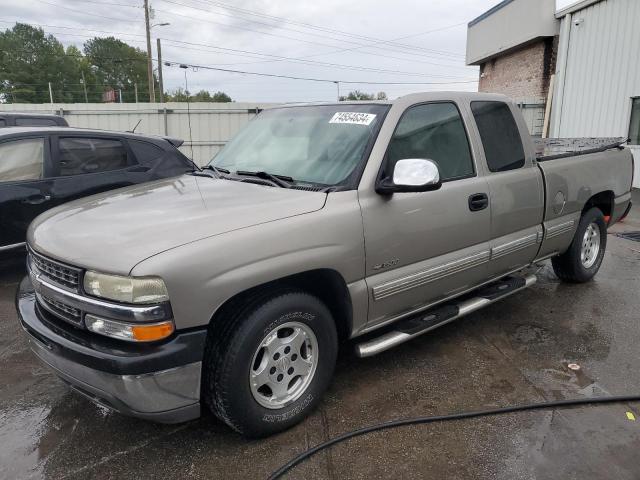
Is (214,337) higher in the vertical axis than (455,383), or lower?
higher

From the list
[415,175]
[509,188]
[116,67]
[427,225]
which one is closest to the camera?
[415,175]

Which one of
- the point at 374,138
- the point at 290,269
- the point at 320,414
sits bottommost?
the point at 320,414

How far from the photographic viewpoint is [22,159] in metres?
5.31

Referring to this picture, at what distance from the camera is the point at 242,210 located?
103 inches

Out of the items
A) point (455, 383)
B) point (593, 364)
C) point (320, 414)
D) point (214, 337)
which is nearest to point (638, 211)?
point (593, 364)

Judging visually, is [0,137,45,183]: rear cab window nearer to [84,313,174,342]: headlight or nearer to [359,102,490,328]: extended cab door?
[84,313,174,342]: headlight

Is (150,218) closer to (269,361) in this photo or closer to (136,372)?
(136,372)

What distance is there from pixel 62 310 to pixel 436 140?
2529 millimetres

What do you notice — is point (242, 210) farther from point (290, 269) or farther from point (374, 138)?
point (374, 138)

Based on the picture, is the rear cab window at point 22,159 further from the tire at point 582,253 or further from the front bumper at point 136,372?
the tire at point 582,253

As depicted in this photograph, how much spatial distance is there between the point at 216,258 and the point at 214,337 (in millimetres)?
432

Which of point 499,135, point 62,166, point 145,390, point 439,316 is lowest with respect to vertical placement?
point 439,316

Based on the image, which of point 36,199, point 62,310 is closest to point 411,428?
point 62,310

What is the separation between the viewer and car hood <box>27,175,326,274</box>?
2.29 metres
